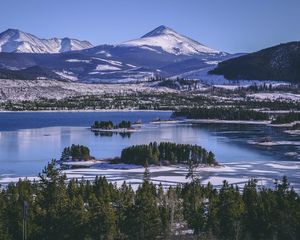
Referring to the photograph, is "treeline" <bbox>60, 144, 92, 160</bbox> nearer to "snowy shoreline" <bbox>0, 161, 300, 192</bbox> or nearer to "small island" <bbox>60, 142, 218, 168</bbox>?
"small island" <bbox>60, 142, 218, 168</bbox>

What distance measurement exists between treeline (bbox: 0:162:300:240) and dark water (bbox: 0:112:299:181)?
1555 centimetres

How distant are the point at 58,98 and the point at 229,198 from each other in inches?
5658

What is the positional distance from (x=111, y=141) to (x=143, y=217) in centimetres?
4416

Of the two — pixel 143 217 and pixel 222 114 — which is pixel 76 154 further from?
pixel 222 114

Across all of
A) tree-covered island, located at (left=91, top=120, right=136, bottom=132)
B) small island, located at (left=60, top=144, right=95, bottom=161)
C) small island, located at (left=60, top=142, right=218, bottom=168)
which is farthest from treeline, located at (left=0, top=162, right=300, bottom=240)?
tree-covered island, located at (left=91, top=120, right=136, bottom=132)

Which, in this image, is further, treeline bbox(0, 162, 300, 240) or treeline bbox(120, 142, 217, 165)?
treeline bbox(120, 142, 217, 165)

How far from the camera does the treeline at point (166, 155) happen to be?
49341mm

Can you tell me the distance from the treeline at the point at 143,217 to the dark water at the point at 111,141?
612 inches

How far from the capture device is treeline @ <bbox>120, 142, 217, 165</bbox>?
49.3 meters

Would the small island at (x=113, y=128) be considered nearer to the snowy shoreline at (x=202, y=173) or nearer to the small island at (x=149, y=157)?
the small island at (x=149, y=157)

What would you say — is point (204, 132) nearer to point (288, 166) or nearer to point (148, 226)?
point (288, 166)

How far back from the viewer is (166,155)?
51.8 meters

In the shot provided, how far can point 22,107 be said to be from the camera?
140000 mm

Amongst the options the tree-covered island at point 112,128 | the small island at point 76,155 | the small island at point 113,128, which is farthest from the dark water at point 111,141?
the tree-covered island at point 112,128
